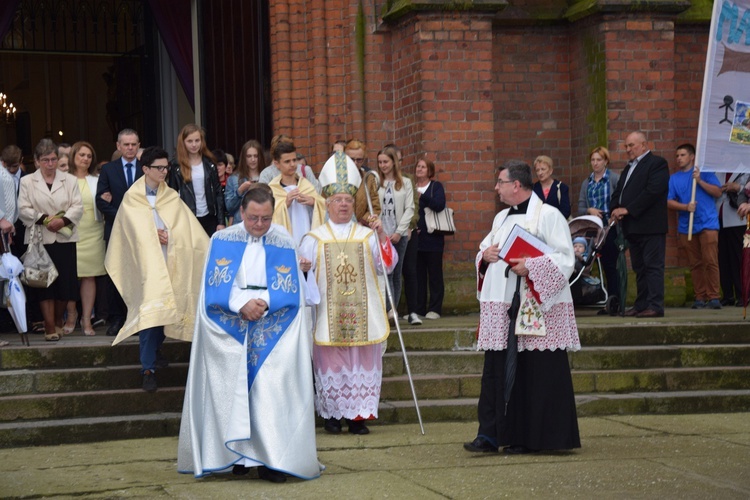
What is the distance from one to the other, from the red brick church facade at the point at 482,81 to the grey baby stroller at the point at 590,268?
87cm

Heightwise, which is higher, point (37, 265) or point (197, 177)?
point (197, 177)

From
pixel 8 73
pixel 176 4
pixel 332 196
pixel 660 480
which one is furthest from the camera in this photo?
pixel 8 73

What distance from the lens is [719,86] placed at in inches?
455

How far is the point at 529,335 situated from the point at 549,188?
4688 mm

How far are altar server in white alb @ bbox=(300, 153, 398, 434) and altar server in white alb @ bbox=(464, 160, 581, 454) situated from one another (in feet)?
3.63

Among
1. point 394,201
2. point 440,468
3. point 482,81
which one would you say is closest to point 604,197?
point 482,81

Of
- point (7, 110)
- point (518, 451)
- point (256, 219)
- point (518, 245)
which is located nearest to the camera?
point (256, 219)

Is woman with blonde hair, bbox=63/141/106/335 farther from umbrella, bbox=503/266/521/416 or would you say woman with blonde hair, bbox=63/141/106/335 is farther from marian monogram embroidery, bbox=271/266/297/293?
umbrella, bbox=503/266/521/416

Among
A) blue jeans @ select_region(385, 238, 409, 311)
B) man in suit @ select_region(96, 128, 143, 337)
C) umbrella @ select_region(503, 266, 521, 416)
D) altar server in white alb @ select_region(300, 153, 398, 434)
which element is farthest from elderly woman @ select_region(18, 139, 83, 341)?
umbrella @ select_region(503, 266, 521, 416)

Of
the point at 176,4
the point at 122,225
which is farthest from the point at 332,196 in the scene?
the point at 176,4

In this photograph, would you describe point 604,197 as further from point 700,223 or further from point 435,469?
point 435,469

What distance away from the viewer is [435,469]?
25.3 feet

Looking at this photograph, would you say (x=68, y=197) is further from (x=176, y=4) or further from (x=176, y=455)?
(x=176, y=4)

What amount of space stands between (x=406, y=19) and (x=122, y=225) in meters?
4.49
